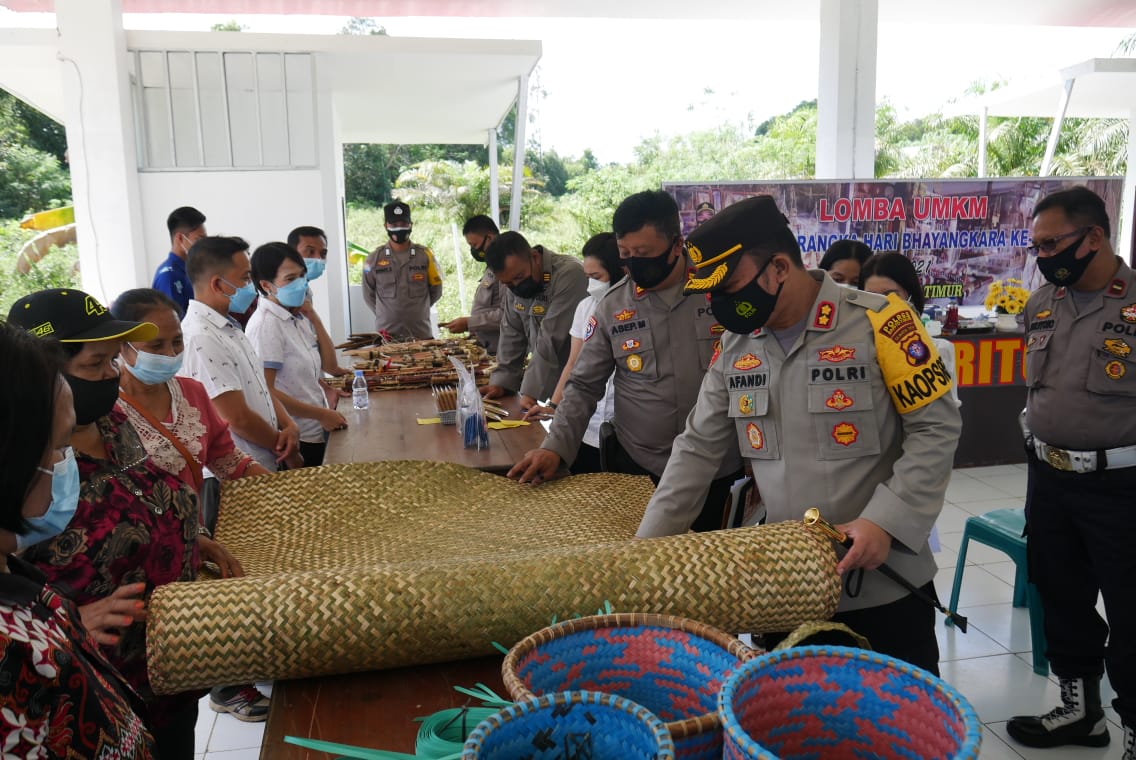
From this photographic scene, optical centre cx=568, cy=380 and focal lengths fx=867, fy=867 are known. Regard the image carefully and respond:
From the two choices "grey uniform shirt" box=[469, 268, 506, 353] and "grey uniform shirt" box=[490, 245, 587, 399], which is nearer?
"grey uniform shirt" box=[490, 245, 587, 399]

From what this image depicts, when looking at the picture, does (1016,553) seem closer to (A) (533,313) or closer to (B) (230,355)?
(A) (533,313)

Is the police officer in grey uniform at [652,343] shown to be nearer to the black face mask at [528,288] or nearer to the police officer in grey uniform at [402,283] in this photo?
the black face mask at [528,288]

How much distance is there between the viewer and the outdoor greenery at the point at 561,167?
60.0 feet

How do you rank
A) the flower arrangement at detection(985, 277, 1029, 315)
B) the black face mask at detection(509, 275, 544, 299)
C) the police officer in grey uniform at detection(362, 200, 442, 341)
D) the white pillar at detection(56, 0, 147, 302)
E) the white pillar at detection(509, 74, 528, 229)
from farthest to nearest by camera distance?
the white pillar at detection(509, 74, 528, 229) → the white pillar at detection(56, 0, 147, 302) → the police officer in grey uniform at detection(362, 200, 442, 341) → the flower arrangement at detection(985, 277, 1029, 315) → the black face mask at detection(509, 275, 544, 299)

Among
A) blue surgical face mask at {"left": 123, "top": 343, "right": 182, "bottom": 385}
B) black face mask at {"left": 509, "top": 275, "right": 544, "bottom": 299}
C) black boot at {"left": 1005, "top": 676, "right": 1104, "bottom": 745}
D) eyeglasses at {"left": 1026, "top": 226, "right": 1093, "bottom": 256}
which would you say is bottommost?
black boot at {"left": 1005, "top": 676, "right": 1104, "bottom": 745}

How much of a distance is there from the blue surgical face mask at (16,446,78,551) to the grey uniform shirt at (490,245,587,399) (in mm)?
2717

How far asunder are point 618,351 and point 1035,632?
1820 millimetres

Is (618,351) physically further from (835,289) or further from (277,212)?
(277,212)

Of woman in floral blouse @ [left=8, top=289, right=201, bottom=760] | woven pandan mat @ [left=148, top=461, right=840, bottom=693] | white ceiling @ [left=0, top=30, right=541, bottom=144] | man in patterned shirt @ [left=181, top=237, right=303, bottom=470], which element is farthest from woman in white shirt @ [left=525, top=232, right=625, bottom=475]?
white ceiling @ [left=0, top=30, right=541, bottom=144]

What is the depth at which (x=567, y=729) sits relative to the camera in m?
0.75

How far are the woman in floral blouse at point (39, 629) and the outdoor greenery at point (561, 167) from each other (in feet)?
39.1

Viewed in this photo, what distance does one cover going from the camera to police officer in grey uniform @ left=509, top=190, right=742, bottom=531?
2.66m

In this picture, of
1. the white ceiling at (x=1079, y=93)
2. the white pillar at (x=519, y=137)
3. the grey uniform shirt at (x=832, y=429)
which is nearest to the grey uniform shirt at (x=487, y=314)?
the white pillar at (x=519, y=137)

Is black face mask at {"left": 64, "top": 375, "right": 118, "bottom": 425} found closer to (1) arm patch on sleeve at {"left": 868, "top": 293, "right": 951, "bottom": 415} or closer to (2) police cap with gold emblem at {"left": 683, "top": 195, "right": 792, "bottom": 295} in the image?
(2) police cap with gold emblem at {"left": 683, "top": 195, "right": 792, "bottom": 295}
